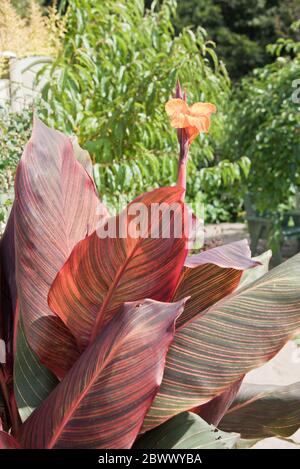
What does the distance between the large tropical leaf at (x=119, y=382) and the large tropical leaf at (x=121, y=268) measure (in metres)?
0.07

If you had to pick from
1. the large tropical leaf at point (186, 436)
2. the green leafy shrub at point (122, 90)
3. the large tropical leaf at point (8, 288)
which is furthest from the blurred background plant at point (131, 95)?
the large tropical leaf at point (186, 436)

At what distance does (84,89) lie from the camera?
11.9ft

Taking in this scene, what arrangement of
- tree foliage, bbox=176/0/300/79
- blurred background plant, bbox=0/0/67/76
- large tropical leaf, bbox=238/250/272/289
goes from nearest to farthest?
large tropical leaf, bbox=238/250/272/289 → blurred background plant, bbox=0/0/67/76 → tree foliage, bbox=176/0/300/79

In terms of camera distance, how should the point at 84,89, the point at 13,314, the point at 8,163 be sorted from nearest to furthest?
1. the point at 13,314
2. the point at 8,163
3. the point at 84,89

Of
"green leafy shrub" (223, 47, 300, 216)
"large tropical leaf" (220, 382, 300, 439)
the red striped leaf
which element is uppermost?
"green leafy shrub" (223, 47, 300, 216)

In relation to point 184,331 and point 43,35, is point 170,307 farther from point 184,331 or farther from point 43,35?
point 43,35

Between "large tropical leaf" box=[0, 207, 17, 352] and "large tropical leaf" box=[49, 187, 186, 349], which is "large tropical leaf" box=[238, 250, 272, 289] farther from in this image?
"large tropical leaf" box=[0, 207, 17, 352]

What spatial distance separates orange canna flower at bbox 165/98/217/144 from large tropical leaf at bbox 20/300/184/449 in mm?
352

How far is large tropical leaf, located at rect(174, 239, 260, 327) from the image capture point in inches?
49.0

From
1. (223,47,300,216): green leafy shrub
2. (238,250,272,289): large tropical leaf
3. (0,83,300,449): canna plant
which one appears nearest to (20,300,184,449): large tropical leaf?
(0,83,300,449): canna plant

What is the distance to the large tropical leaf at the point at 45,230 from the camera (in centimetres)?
121

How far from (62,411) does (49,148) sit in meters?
0.48

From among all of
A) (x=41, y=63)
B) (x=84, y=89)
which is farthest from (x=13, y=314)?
(x=41, y=63)

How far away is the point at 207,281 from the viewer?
1.28 m
